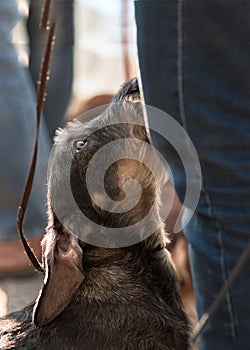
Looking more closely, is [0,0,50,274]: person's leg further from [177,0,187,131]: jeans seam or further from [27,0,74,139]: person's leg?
[177,0,187,131]: jeans seam

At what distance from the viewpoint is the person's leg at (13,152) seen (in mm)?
4859

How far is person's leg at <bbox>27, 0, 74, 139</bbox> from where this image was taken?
19.1 feet

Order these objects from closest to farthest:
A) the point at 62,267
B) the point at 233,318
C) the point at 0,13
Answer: the point at 233,318, the point at 62,267, the point at 0,13

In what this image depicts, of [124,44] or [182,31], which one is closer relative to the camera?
[182,31]

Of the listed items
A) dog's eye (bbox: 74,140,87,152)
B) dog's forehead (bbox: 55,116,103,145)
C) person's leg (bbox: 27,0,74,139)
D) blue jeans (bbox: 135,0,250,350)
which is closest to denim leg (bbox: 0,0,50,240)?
person's leg (bbox: 27,0,74,139)

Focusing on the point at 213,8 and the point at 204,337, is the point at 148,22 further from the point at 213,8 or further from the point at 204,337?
the point at 204,337


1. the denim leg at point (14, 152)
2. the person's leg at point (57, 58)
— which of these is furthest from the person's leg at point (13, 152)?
the person's leg at point (57, 58)

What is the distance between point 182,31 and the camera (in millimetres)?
2572

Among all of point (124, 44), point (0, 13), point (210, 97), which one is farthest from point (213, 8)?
point (124, 44)

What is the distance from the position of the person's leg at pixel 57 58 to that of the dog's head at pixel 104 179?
250 cm

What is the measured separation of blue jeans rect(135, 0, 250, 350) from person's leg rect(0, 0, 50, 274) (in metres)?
2.26

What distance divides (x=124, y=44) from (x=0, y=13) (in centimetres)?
313

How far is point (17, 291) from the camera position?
4.67m

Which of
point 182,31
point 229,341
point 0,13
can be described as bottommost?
point 229,341
